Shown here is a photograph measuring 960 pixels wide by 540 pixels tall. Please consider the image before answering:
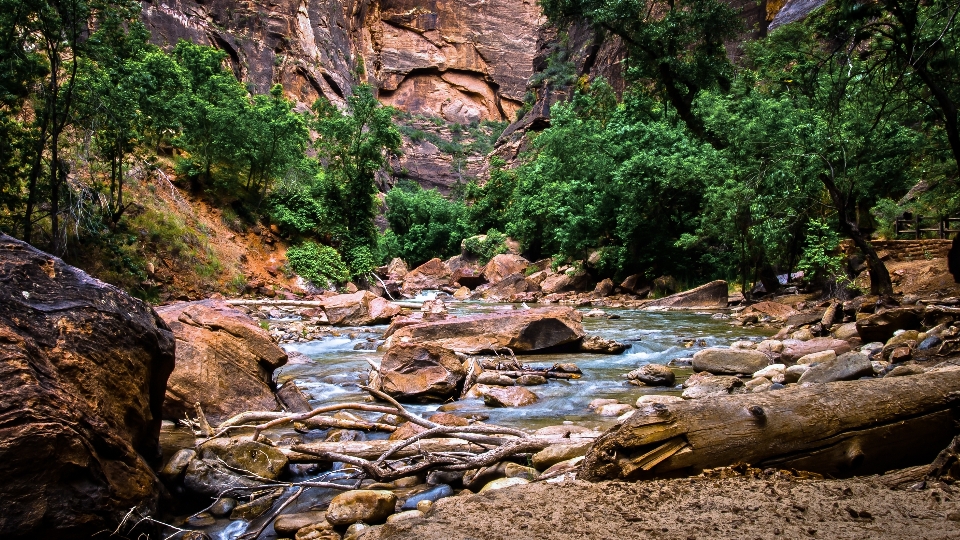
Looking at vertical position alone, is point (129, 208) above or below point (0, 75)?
below

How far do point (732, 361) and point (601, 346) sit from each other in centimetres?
306

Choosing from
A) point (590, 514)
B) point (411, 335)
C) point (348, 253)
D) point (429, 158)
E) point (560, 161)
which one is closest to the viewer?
point (590, 514)

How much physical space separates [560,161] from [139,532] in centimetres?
2845

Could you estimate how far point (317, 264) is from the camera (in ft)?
71.3

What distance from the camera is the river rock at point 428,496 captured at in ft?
12.5

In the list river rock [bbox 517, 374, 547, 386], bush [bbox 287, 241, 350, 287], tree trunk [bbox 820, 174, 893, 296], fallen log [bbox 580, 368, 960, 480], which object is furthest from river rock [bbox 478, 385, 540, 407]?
bush [bbox 287, 241, 350, 287]

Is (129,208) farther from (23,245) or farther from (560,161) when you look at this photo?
(560,161)

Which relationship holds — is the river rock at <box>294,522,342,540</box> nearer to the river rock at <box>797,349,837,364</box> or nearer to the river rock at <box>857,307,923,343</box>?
the river rock at <box>797,349,837,364</box>

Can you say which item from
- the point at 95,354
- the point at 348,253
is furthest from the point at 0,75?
the point at 348,253

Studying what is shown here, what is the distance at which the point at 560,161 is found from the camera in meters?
30.4

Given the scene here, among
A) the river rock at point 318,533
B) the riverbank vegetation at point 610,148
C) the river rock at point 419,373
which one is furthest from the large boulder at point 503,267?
the river rock at point 318,533

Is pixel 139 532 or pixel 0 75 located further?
pixel 0 75

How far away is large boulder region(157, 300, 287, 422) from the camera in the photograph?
5.81 m

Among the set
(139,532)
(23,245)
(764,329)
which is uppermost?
(23,245)
